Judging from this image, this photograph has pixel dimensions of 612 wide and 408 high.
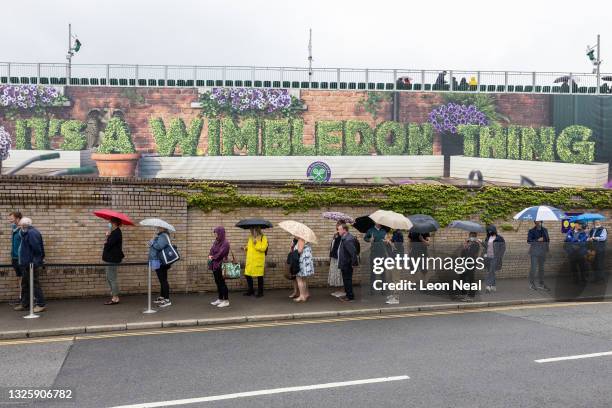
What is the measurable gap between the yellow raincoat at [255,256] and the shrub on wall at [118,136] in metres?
23.8

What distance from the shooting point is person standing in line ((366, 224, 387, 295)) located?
15.0 metres

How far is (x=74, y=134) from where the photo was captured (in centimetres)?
3653

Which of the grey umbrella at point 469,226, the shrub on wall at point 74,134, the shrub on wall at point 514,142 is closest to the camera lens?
the grey umbrella at point 469,226

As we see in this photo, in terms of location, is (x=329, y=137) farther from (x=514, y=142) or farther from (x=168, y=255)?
(x=168, y=255)

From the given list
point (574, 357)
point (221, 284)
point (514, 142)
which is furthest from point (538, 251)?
point (514, 142)

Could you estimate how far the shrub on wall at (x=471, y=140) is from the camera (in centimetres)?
3856

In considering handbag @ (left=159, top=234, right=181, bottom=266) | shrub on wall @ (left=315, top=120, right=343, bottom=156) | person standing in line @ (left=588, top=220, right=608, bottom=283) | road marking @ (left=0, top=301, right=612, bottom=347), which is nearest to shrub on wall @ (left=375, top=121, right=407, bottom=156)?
shrub on wall @ (left=315, top=120, right=343, bottom=156)

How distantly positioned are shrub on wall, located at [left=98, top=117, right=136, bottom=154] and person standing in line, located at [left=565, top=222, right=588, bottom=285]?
25.6 meters

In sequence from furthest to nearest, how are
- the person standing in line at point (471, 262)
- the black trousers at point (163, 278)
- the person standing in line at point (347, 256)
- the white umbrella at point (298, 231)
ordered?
1. the person standing in line at point (471, 262)
2. the person standing in line at point (347, 256)
3. the white umbrella at point (298, 231)
4. the black trousers at point (163, 278)

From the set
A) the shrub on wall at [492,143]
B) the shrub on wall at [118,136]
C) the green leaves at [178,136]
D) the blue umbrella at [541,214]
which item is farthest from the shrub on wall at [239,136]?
the blue umbrella at [541,214]

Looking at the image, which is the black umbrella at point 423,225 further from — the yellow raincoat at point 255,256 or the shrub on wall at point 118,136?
the shrub on wall at point 118,136

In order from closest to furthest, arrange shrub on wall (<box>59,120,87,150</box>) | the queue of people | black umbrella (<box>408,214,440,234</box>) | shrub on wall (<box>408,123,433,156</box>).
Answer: the queue of people < black umbrella (<box>408,214,440,234</box>) < shrub on wall (<box>59,120,87,150</box>) < shrub on wall (<box>408,123,433,156</box>)

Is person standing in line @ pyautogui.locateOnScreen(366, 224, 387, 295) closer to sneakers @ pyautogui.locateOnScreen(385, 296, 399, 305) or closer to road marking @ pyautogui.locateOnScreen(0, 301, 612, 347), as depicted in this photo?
sneakers @ pyautogui.locateOnScreen(385, 296, 399, 305)

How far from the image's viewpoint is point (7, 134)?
3616cm
